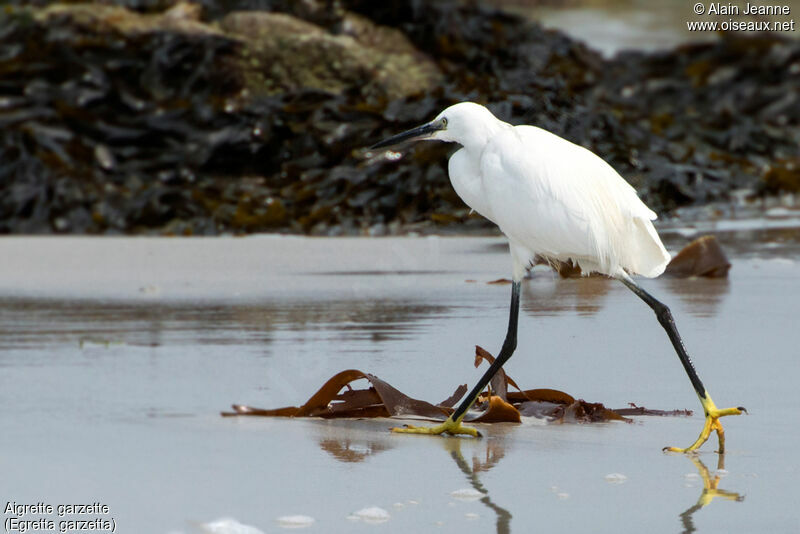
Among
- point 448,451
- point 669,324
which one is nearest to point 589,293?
point 669,324

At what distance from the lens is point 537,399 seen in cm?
370

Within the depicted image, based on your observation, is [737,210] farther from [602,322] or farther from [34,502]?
[34,502]

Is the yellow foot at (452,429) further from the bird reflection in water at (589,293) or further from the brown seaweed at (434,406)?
the bird reflection in water at (589,293)

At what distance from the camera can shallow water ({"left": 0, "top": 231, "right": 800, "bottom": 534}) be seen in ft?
8.44

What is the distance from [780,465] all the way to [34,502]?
1702 millimetres

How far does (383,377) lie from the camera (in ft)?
13.1

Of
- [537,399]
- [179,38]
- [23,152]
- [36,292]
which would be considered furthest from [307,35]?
[537,399]
